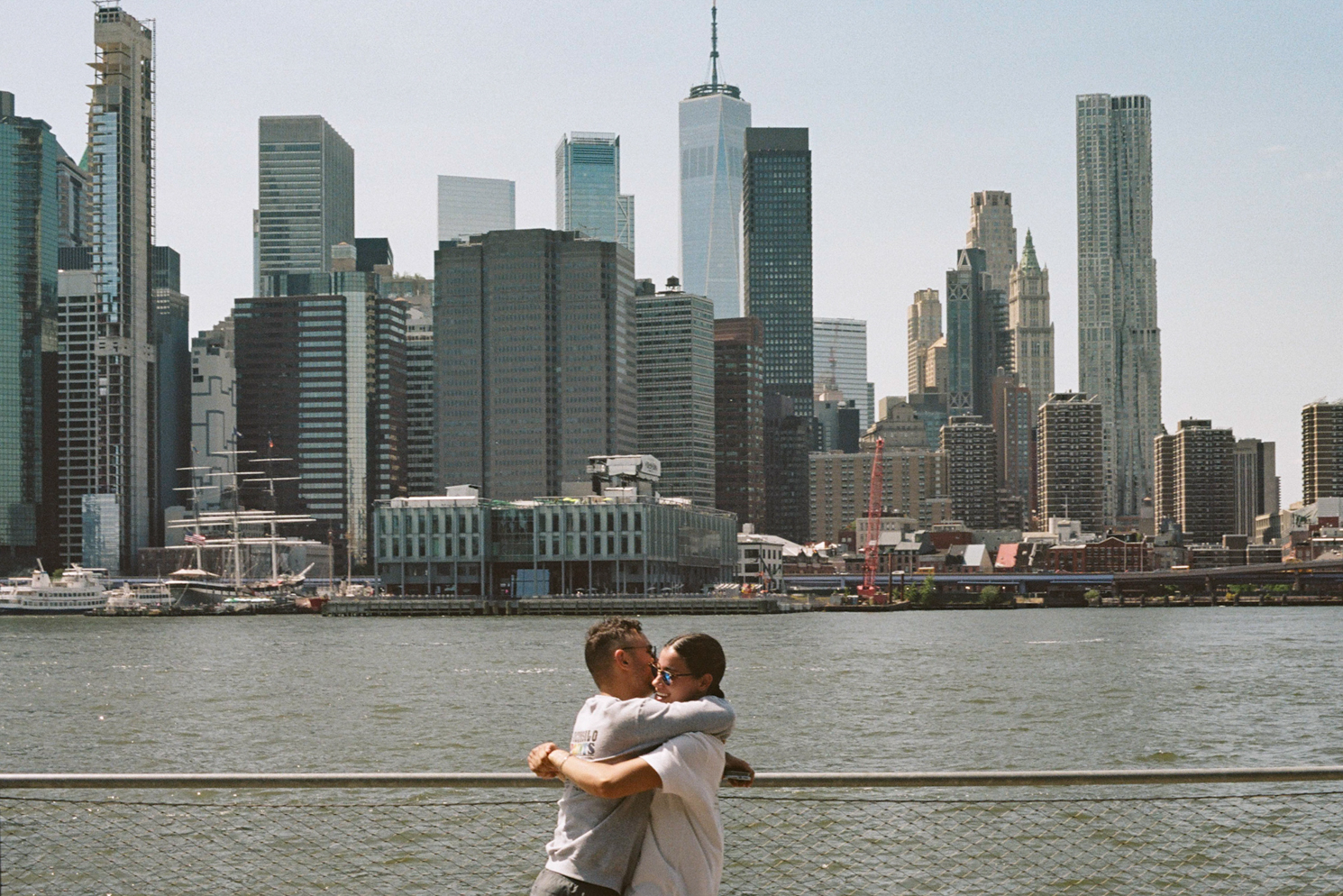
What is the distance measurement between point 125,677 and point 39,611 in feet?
428

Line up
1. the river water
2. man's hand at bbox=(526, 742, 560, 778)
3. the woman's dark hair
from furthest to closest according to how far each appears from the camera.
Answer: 1. the river water
2. man's hand at bbox=(526, 742, 560, 778)
3. the woman's dark hair

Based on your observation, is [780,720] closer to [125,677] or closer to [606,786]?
[125,677]

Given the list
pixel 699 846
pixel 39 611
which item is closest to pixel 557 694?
pixel 699 846

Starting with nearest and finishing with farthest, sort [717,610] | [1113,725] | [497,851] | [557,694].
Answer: [497,851] → [1113,725] → [557,694] → [717,610]

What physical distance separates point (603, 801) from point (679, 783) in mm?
611

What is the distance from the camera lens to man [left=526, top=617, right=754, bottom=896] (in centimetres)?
841

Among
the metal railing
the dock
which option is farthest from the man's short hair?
the dock

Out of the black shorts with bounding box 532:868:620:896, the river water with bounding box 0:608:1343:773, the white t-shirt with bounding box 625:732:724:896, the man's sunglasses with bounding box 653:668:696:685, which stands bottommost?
the river water with bounding box 0:608:1343:773

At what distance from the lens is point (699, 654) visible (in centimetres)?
837

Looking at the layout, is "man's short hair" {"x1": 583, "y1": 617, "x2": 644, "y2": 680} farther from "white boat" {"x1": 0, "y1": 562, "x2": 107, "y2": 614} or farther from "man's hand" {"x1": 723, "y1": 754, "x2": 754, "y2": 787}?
"white boat" {"x1": 0, "y1": 562, "x2": 107, "y2": 614}

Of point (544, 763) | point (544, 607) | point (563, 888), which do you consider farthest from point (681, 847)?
point (544, 607)

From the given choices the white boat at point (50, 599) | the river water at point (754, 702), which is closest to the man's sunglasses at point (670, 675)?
the river water at point (754, 702)

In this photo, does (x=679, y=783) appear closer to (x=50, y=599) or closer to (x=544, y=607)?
(x=544, y=607)

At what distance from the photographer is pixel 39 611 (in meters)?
192
